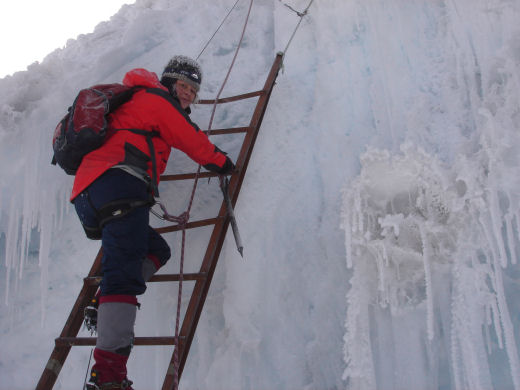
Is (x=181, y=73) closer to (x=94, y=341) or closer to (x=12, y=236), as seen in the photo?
(x=94, y=341)

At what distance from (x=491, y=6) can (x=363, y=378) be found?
2.43m

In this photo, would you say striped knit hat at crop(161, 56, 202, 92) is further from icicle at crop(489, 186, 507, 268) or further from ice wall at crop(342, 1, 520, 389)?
icicle at crop(489, 186, 507, 268)

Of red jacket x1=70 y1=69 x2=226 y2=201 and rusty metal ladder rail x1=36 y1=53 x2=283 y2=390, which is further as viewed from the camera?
rusty metal ladder rail x1=36 y1=53 x2=283 y2=390

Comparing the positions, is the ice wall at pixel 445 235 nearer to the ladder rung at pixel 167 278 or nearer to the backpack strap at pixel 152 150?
the ladder rung at pixel 167 278

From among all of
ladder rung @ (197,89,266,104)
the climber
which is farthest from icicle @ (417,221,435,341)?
ladder rung @ (197,89,266,104)

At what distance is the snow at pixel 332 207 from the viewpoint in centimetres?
243

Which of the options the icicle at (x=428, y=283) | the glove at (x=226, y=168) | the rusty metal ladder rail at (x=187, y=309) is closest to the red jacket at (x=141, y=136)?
the glove at (x=226, y=168)

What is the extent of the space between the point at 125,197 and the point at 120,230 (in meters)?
0.13

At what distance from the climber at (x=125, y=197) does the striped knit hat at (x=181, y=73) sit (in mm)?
206

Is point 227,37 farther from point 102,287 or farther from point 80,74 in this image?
point 102,287

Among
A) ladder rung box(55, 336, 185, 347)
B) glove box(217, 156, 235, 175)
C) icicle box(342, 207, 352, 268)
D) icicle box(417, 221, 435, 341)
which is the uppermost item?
glove box(217, 156, 235, 175)

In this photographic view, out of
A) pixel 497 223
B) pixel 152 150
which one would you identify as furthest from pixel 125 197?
pixel 497 223

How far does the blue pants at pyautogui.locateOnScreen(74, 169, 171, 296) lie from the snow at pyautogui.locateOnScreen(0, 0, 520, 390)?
1.18 meters

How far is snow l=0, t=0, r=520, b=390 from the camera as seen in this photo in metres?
2.43
